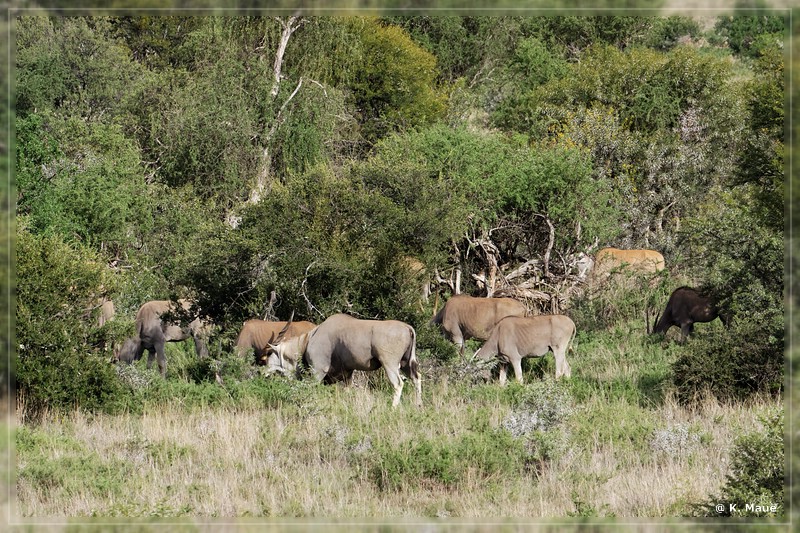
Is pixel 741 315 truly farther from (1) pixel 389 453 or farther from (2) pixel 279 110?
(2) pixel 279 110

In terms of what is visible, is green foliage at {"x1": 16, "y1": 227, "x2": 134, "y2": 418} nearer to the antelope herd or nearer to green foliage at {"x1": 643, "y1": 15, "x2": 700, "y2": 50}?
the antelope herd

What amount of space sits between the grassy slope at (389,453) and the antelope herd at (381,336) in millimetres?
563

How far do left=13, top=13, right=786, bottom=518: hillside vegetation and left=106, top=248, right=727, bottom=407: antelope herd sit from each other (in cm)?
41

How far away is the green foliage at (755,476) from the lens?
5809mm

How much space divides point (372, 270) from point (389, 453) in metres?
6.66

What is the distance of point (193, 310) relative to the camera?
16.0 metres

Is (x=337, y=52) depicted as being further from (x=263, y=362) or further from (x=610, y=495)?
(x=610, y=495)

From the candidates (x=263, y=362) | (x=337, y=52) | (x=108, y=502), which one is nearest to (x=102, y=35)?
(x=337, y=52)

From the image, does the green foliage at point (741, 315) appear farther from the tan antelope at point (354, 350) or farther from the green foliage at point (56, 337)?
the green foliage at point (56, 337)

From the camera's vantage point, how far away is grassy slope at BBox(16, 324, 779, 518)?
263 inches

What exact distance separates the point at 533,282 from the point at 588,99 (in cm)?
1211

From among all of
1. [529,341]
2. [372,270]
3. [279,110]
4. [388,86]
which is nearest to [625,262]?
[529,341]

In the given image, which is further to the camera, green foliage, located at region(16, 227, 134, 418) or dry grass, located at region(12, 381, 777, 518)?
green foliage, located at region(16, 227, 134, 418)

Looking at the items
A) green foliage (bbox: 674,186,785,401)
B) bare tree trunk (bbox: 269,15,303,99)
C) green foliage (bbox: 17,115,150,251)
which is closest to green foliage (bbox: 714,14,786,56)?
bare tree trunk (bbox: 269,15,303,99)
